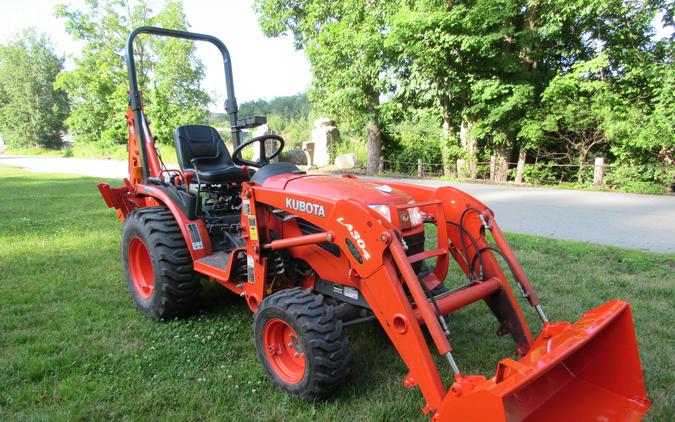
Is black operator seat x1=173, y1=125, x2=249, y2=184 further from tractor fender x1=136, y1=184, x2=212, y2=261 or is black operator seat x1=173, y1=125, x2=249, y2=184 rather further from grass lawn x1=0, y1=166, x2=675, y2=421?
grass lawn x1=0, y1=166, x2=675, y2=421

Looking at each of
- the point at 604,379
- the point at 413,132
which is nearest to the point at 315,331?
the point at 604,379

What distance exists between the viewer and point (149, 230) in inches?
135

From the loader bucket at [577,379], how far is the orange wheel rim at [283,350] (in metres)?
0.95

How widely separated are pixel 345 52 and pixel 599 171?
353 inches

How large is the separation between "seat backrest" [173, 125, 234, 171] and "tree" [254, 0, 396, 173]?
37.5 feet

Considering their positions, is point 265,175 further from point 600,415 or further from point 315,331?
point 600,415

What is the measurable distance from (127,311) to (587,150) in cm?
1353

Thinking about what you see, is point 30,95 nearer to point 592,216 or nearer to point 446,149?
point 446,149

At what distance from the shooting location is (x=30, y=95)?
46.0 m

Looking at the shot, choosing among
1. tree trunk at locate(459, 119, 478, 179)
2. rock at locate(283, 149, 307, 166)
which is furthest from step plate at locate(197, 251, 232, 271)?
rock at locate(283, 149, 307, 166)

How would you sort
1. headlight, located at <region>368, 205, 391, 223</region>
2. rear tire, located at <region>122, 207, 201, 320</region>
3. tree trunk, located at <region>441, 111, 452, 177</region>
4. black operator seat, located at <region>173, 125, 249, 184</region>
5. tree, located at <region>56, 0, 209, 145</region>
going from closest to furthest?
headlight, located at <region>368, 205, 391, 223</region> → rear tire, located at <region>122, 207, 201, 320</region> → black operator seat, located at <region>173, 125, 249, 184</region> → tree trunk, located at <region>441, 111, 452, 177</region> → tree, located at <region>56, 0, 209, 145</region>

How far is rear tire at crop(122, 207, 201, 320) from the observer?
10.8 feet

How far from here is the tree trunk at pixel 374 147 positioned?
17.0 m

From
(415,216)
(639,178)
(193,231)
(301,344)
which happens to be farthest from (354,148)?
(301,344)
